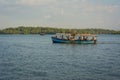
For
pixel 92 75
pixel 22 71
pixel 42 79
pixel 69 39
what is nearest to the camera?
pixel 42 79

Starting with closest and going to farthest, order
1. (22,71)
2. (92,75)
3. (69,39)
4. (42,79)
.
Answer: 1. (42,79)
2. (92,75)
3. (22,71)
4. (69,39)

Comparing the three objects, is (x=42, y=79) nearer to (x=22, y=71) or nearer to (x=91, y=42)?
(x=22, y=71)

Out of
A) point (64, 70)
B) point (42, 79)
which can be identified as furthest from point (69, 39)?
point (42, 79)

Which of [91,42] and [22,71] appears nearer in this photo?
[22,71]

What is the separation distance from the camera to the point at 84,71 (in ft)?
105

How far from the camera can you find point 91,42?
82500 mm

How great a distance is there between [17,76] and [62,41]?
5405 cm

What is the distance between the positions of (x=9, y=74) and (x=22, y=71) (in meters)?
2.21

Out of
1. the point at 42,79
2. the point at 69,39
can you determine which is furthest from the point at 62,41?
the point at 42,79

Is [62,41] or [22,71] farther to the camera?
[62,41]

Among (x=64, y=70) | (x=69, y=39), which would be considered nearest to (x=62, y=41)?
(x=69, y=39)

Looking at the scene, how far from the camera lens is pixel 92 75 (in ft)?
96.0

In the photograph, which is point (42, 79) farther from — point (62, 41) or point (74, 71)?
point (62, 41)

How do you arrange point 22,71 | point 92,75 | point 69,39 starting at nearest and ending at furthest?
point 92,75, point 22,71, point 69,39
